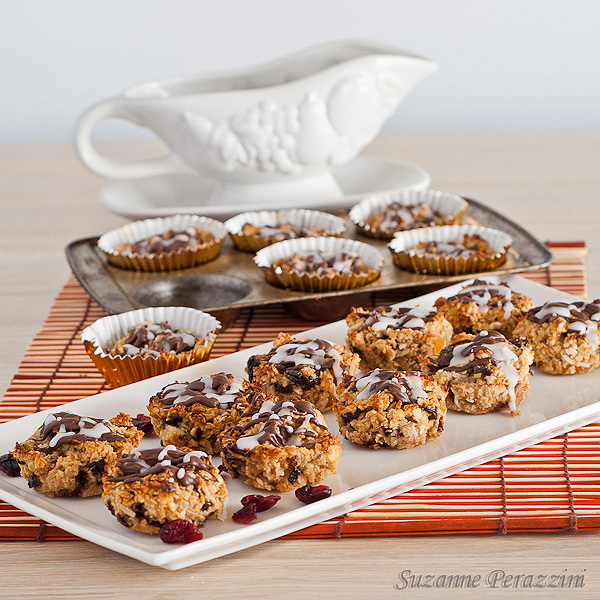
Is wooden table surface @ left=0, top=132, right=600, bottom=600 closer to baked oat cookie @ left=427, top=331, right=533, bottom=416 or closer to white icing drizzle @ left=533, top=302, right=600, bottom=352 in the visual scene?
baked oat cookie @ left=427, top=331, right=533, bottom=416

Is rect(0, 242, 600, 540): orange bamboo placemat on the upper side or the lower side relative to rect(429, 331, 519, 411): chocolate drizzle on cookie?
lower

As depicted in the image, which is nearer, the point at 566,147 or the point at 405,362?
the point at 405,362

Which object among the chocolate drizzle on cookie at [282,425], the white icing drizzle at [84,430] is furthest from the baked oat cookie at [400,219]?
the white icing drizzle at [84,430]

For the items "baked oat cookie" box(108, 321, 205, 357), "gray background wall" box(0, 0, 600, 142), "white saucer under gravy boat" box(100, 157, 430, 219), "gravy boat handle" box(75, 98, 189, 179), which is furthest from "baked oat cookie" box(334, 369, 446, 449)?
"gray background wall" box(0, 0, 600, 142)

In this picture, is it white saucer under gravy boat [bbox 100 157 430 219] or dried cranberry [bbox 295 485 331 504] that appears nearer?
dried cranberry [bbox 295 485 331 504]

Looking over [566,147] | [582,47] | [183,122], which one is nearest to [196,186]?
[183,122]

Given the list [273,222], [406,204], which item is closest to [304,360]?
[273,222]

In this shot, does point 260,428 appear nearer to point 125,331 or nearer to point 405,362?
point 405,362
